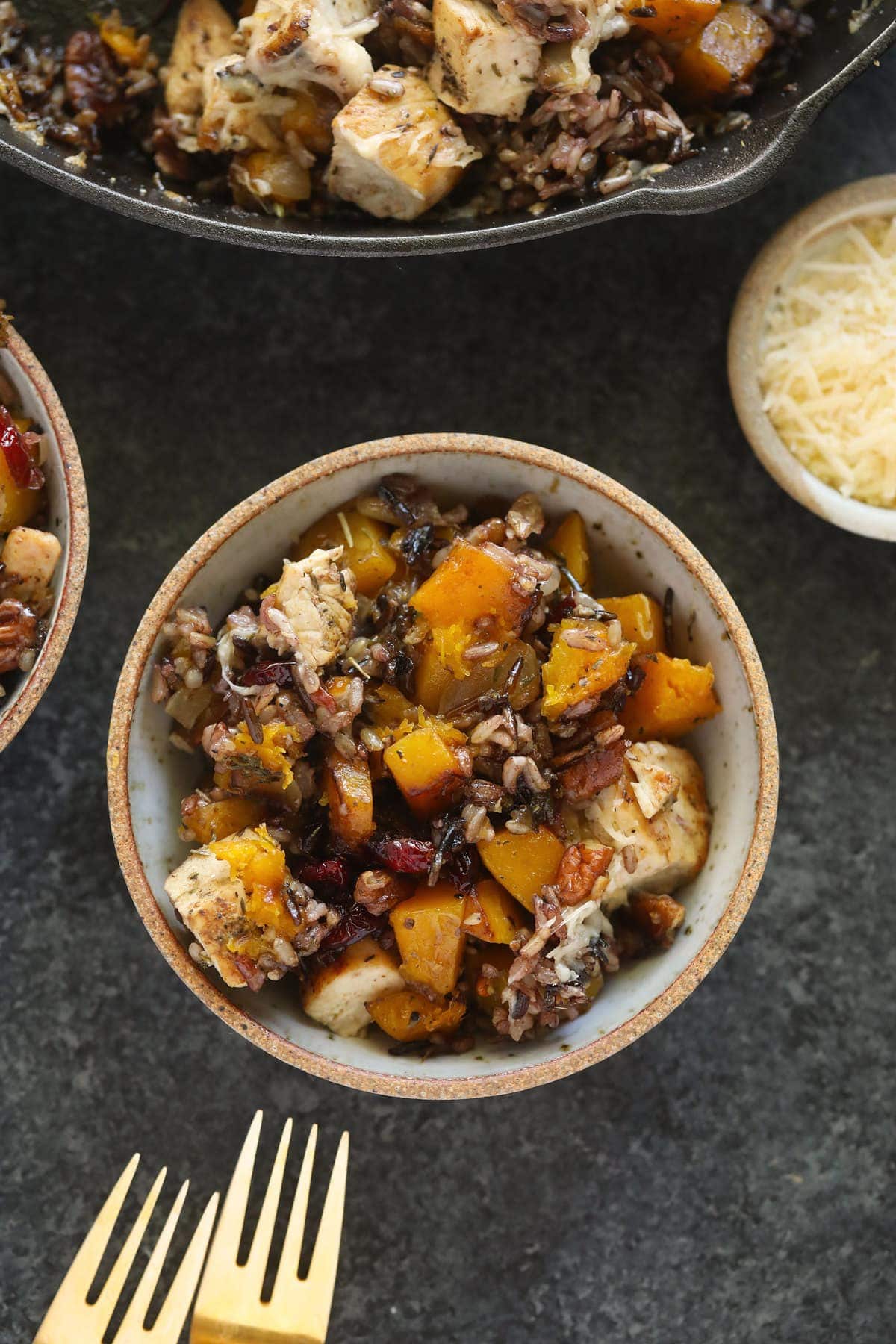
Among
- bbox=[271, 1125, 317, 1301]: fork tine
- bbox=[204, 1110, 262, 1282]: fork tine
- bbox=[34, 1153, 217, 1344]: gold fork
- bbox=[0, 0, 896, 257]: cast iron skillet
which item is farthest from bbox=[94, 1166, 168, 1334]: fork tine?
bbox=[0, 0, 896, 257]: cast iron skillet

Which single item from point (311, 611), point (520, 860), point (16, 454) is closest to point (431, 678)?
point (311, 611)

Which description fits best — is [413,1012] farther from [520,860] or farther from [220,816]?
[220,816]

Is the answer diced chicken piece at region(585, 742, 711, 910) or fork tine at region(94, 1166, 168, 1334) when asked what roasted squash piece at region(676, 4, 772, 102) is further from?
fork tine at region(94, 1166, 168, 1334)

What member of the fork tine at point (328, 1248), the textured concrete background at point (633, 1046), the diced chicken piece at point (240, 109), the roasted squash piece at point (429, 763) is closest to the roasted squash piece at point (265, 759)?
the roasted squash piece at point (429, 763)

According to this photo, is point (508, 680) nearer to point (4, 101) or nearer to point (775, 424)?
point (775, 424)

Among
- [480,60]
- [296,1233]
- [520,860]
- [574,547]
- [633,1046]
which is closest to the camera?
[520,860]
